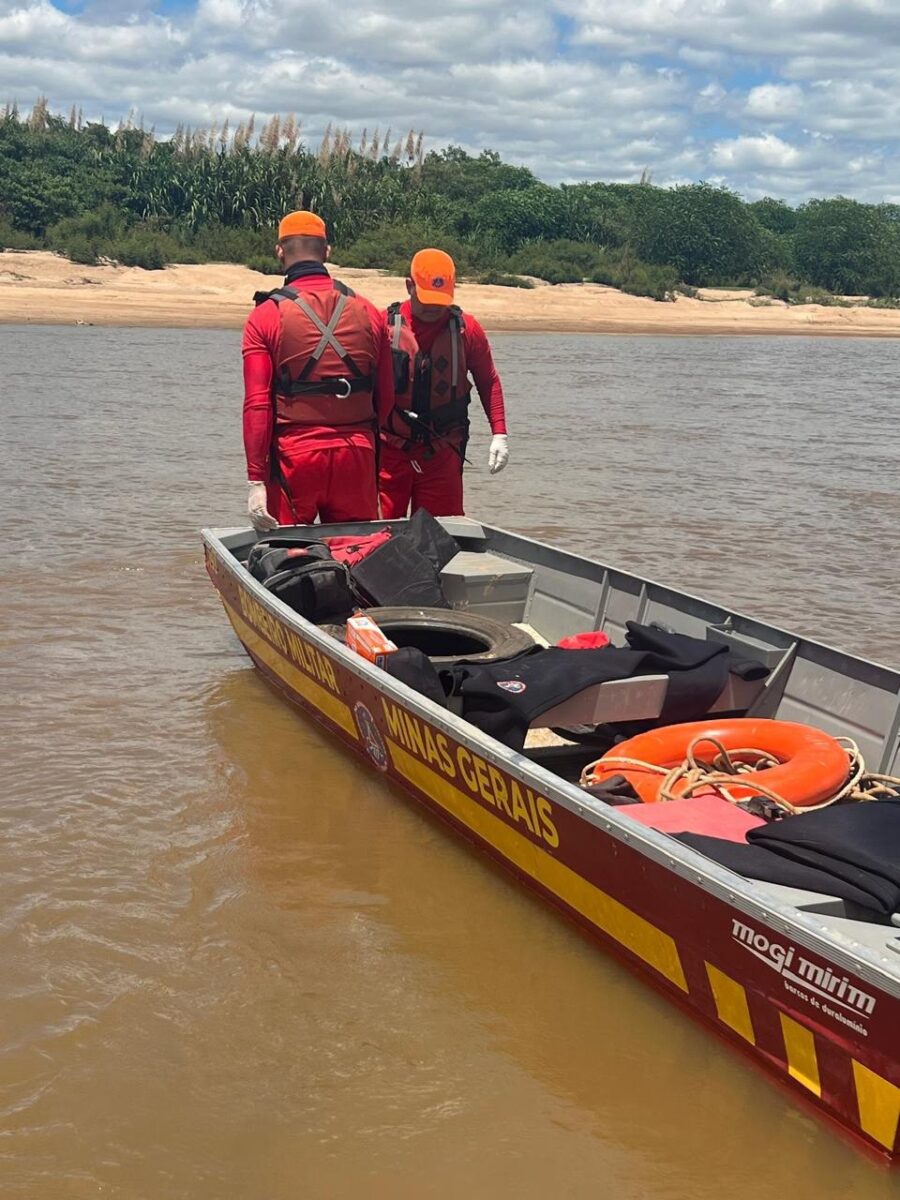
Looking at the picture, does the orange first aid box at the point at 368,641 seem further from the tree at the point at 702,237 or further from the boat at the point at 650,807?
the tree at the point at 702,237

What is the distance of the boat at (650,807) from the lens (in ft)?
9.95

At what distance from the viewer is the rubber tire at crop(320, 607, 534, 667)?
18.5ft

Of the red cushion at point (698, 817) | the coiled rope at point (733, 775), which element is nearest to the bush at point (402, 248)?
the coiled rope at point (733, 775)

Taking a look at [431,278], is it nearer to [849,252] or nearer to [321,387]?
[321,387]

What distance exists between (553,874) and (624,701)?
980 mm

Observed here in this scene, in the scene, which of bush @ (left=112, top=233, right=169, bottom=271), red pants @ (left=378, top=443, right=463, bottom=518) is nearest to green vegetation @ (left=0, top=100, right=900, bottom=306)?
bush @ (left=112, top=233, right=169, bottom=271)

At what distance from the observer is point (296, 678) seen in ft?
19.4

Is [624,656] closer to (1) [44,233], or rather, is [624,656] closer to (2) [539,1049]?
(2) [539,1049]

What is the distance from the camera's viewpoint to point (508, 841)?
14.0ft

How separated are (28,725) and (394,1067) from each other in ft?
9.96

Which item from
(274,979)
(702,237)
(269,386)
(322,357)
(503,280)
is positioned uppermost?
(702,237)

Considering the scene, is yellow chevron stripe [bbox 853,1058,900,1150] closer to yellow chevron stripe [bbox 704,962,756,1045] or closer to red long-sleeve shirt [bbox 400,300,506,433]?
yellow chevron stripe [bbox 704,962,756,1045]

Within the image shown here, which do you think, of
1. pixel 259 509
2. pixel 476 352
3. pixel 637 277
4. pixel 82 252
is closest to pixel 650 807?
pixel 259 509

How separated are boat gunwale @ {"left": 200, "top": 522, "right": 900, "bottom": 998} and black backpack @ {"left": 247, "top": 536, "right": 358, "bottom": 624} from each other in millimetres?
714
